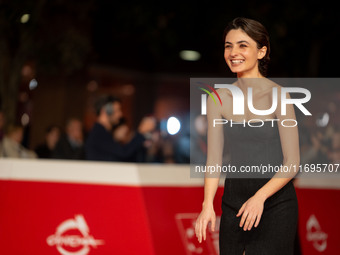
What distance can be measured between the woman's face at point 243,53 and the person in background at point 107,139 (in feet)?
11.5

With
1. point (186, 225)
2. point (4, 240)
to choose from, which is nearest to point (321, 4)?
point (186, 225)

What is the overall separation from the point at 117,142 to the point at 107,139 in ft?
1.71

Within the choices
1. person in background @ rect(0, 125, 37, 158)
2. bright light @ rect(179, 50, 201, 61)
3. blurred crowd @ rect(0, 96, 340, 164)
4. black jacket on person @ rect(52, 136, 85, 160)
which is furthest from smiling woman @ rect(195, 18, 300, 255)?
bright light @ rect(179, 50, 201, 61)

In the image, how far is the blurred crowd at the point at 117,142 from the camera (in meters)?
5.61

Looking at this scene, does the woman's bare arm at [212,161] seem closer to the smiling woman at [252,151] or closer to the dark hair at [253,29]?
the smiling woman at [252,151]

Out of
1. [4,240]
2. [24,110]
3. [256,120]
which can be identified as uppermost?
[24,110]

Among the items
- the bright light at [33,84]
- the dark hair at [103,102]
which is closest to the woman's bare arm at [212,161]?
the dark hair at [103,102]

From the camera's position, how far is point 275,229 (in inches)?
84.7

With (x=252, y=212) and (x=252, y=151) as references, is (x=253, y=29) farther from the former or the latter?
(x=252, y=212)

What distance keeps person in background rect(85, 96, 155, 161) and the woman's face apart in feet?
11.5

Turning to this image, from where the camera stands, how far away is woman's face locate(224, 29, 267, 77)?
218 centimetres

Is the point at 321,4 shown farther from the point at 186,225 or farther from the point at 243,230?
the point at 243,230

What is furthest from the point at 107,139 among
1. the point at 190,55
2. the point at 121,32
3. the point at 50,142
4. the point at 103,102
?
the point at 190,55

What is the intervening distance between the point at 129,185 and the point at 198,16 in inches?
271
